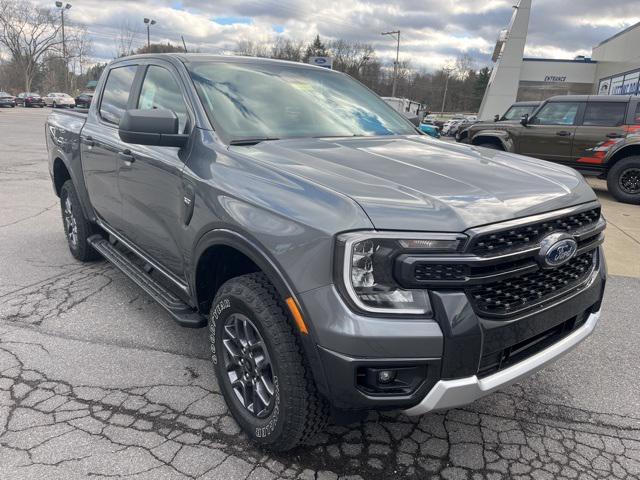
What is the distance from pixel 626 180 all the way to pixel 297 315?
31.5 feet

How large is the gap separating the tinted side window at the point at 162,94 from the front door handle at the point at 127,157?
351mm

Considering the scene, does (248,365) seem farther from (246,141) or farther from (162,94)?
(162,94)

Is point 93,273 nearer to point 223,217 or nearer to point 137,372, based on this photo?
point 137,372

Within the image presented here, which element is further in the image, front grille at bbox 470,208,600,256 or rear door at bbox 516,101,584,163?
rear door at bbox 516,101,584,163

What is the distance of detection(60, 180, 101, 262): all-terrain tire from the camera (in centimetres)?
475

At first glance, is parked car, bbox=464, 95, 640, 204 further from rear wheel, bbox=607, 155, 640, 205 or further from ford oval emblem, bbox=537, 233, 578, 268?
ford oval emblem, bbox=537, 233, 578, 268

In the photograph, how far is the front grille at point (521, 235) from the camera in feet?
6.45

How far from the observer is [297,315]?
6.65ft

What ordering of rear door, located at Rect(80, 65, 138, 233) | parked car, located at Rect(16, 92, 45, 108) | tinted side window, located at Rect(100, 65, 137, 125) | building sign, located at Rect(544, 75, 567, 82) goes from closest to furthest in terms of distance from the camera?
1. rear door, located at Rect(80, 65, 138, 233)
2. tinted side window, located at Rect(100, 65, 137, 125)
3. building sign, located at Rect(544, 75, 567, 82)
4. parked car, located at Rect(16, 92, 45, 108)

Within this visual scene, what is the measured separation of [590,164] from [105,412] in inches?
398

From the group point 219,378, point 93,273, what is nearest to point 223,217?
point 219,378

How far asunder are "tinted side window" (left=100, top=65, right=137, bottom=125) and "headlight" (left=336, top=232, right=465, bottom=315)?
284 cm

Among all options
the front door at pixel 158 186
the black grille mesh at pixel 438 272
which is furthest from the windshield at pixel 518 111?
the black grille mesh at pixel 438 272

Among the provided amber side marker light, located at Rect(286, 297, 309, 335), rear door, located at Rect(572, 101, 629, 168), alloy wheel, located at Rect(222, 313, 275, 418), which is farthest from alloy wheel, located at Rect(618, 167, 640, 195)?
amber side marker light, located at Rect(286, 297, 309, 335)
